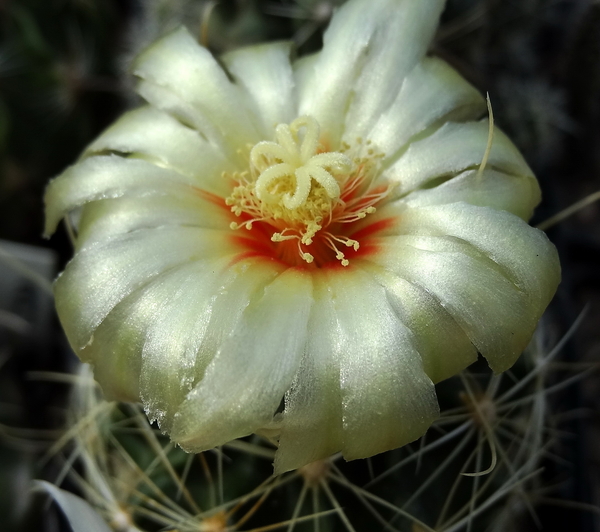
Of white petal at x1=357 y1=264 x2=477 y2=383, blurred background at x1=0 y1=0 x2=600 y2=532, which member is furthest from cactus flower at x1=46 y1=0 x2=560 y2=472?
blurred background at x1=0 y1=0 x2=600 y2=532

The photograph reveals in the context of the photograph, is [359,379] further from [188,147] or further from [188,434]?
[188,147]

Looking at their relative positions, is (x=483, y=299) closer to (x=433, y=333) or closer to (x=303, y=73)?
(x=433, y=333)

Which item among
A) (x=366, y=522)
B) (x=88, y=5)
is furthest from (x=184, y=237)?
(x=88, y=5)

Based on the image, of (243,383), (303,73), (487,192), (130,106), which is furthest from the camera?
(130,106)

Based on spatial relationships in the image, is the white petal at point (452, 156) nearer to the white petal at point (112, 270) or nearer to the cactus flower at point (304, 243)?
Answer: the cactus flower at point (304, 243)

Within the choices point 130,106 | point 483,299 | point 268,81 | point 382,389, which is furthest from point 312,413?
point 130,106

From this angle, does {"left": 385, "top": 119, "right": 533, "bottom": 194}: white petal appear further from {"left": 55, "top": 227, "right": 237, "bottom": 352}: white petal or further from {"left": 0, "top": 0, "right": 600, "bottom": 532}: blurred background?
{"left": 0, "top": 0, "right": 600, "bottom": 532}: blurred background
